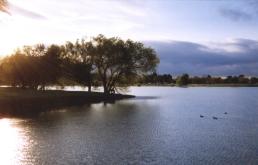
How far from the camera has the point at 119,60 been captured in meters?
116

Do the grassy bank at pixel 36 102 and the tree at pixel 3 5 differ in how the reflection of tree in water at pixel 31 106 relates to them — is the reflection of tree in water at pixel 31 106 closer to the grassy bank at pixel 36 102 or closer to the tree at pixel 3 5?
the grassy bank at pixel 36 102

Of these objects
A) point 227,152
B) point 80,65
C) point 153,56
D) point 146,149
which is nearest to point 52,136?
point 146,149

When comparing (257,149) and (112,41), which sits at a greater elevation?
(112,41)

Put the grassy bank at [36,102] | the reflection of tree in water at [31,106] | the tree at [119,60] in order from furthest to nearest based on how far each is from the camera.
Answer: the tree at [119,60] → the grassy bank at [36,102] → the reflection of tree in water at [31,106]

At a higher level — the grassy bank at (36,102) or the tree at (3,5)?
the tree at (3,5)

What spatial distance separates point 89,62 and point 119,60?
8651 mm

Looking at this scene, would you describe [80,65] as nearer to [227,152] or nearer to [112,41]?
[112,41]

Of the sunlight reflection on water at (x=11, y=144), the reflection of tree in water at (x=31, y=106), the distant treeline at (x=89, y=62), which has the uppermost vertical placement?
the distant treeline at (x=89, y=62)

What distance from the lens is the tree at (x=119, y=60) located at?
116562mm

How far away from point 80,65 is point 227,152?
83745 millimetres

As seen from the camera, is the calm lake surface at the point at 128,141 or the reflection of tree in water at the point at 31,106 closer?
the calm lake surface at the point at 128,141

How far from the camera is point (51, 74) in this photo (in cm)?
10888

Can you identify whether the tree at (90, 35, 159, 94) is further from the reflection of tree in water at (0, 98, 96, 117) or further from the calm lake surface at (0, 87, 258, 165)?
the calm lake surface at (0, 87, 258, 165)

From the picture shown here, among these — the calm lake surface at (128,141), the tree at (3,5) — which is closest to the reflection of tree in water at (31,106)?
the calm lake surface at (128,141)
